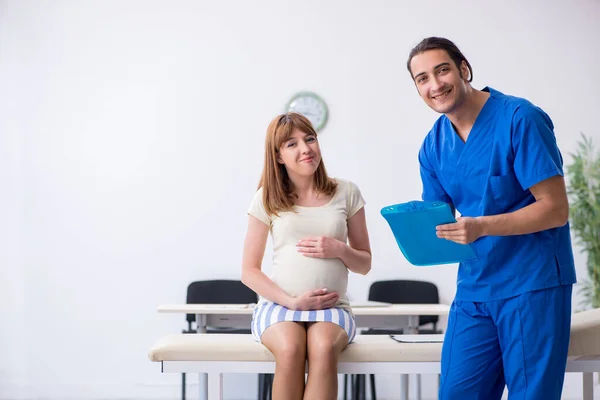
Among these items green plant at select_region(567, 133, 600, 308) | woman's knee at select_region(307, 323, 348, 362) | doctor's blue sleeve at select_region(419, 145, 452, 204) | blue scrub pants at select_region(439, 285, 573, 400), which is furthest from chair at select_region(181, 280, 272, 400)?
blue scrub pants at select_region(439, 285, 573, 400)

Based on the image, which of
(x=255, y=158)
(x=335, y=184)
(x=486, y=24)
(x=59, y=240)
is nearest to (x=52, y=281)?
(x=59, y=240)

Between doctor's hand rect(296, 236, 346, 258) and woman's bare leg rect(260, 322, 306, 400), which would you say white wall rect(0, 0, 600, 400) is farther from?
woman's bare leg rect(260, 322, 306, 400)

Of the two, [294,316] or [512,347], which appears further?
[294,316]

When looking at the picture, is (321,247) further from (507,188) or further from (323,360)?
(507,188)

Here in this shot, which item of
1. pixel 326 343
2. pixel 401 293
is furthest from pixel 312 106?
pixel 326 343

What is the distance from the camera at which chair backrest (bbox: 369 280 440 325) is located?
→ 4.53 metres

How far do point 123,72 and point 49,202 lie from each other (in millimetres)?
1060

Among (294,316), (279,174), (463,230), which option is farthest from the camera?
(279,174)

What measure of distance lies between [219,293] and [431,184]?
2896 mm

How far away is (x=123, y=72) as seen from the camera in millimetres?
4848

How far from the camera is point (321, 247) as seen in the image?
7.03ft

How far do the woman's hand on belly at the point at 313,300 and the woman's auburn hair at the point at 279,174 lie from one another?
0.29m

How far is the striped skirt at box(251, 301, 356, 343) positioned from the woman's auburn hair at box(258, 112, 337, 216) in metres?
0.31

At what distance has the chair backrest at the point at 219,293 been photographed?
456cm
